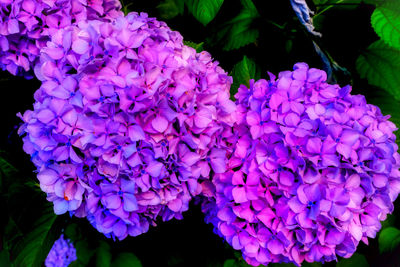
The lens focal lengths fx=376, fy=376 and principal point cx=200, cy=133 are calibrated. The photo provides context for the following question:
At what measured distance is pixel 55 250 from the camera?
125 centimetres

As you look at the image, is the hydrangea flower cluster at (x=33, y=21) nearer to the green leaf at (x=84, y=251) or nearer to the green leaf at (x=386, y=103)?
the green leaf at (x=84, y=251)

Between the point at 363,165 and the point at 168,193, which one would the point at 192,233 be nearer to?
the point at 168,193

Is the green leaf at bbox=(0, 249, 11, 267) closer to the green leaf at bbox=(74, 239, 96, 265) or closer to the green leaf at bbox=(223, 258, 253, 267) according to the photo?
the green leaf at bbox=(74, 239, 96, 265)

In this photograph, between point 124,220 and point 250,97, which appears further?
point 250,97

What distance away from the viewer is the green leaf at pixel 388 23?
38.9 inches

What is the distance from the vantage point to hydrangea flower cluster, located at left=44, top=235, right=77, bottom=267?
124cm

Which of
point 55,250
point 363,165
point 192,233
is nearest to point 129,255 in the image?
point 192,233

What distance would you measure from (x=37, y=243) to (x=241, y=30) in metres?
0.85

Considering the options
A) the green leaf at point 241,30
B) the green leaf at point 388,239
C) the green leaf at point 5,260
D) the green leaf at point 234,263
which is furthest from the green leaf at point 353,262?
the green leaf at point 5,260

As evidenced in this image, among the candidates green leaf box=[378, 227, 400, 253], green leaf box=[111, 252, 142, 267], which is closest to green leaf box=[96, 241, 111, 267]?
green leaf box=[111, 252, 142, 267]

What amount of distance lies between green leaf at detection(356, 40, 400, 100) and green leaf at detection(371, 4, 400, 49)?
7.3 inches

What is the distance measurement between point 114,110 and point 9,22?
45cm

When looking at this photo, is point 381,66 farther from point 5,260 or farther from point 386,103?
point 5,260

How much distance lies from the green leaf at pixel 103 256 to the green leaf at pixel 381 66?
37.7 inches
